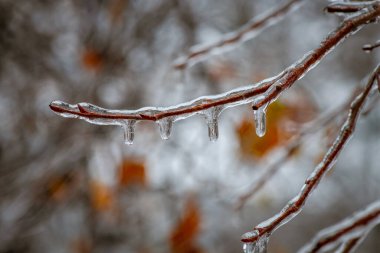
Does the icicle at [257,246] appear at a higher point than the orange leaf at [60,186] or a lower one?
lower

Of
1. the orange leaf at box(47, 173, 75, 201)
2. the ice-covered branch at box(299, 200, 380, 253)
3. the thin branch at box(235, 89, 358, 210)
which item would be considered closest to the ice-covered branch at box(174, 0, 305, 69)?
the thin branch at box(235, 89, 358, 210)

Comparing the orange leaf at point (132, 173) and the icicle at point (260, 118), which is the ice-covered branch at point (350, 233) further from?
the orange leaf at point (132, 173)

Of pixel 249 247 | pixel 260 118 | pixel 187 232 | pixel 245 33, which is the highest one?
pixel 187 232

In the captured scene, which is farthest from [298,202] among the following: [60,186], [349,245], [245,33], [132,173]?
[132,173]

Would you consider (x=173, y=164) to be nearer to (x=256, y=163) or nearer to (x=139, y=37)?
(x=256, y=163)

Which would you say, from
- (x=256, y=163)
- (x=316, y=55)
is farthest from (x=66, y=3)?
(x=316, y=55)

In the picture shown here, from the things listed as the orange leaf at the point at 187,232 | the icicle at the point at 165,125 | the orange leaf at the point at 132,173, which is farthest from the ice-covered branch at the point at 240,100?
the orange leaf at the point at 187,232

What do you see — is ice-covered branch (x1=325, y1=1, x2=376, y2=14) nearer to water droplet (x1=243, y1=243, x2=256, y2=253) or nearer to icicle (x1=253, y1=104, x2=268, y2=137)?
icicle (x1=253, y1=104, x2=268, y2=137)

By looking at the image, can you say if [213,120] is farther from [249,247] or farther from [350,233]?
[350,233]
